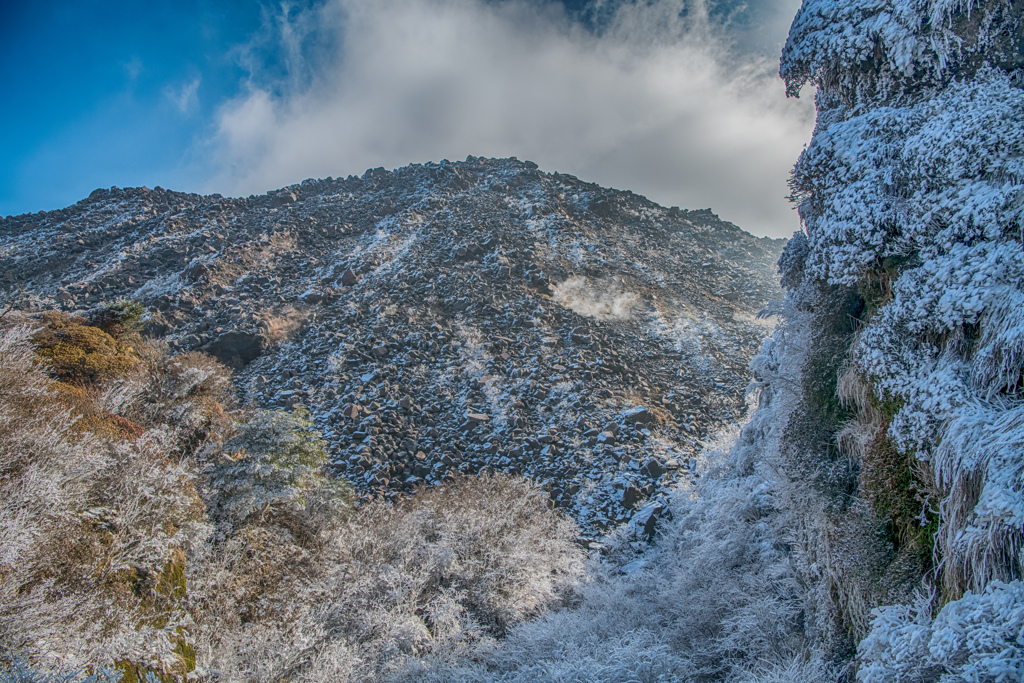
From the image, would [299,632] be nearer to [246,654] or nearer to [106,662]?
[246,654]

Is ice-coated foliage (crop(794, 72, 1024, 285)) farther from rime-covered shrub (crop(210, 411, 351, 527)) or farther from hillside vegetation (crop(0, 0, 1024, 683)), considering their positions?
rime-covered shrub (crop(210, 411, 351, 527))

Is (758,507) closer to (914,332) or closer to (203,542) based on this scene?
(914,332)

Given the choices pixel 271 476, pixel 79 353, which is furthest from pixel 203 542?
pixel 79 353

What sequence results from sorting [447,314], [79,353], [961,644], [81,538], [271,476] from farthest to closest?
[447,314] < [271,476] < [79,353] < [81,538] < [961,644]

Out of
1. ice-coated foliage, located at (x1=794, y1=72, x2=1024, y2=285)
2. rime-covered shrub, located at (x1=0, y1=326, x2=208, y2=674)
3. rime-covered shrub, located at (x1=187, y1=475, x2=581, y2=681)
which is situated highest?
ice-coated foliage, located at (x1=794, y1=72, x2=1024, y2=285)

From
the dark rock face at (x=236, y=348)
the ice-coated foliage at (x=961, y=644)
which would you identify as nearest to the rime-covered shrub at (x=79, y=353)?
the dark rock face at (x=236, y=348)

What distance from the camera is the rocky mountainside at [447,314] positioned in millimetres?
13844

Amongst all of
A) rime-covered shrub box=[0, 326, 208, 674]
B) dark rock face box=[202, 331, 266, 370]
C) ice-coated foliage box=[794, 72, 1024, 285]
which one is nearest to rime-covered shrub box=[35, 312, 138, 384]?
rime-covered shrub box=[0, 326, 208, 674]

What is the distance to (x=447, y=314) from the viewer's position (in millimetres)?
20062

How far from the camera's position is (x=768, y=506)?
9016 millimetres

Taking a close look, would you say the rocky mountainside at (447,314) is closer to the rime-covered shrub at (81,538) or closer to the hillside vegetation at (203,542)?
the hillside vegetation at (203,542)

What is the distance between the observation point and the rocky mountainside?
13844mm

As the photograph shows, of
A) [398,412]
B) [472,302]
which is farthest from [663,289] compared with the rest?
[398,412]

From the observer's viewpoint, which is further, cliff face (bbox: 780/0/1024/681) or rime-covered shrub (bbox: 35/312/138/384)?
rime-covered shrub (bbox: 35/312/138/384)
